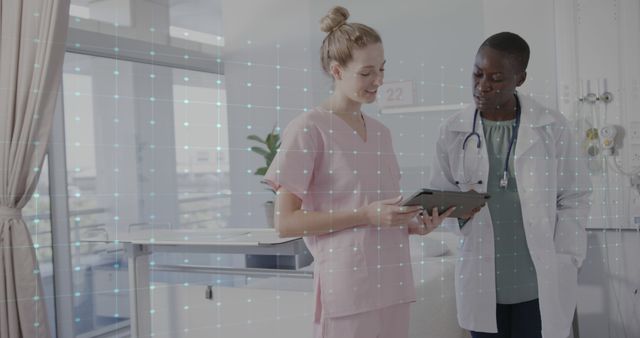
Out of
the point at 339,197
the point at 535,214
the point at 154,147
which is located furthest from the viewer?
the point at 154,147

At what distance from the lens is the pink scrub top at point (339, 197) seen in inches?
40.7

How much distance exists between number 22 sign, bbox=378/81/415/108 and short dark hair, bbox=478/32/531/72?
255 mm

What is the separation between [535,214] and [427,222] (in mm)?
375

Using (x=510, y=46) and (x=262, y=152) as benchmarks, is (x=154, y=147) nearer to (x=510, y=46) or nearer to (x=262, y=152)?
(x=262, y=152)

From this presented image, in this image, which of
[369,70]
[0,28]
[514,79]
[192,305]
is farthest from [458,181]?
[0,28]

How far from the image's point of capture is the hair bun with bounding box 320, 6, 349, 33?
1.06 meters

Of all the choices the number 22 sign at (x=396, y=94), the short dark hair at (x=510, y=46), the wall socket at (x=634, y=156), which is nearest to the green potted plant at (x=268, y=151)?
the number 22 sign at (x=396, y=94)

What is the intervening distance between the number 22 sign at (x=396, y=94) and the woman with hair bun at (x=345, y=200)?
0.52m

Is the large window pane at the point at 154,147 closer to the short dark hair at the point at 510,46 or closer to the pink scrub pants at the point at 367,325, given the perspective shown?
the pink scrub pants at the point at 367,325

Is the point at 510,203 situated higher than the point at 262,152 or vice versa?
the point at 262,152

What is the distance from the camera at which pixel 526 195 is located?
4.46 feet

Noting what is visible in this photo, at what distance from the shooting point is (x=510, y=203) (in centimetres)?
137

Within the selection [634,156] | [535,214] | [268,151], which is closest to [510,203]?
[535,214]

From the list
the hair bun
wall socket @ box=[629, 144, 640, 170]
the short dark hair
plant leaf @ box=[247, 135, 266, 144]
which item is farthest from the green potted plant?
wall socket @ box=[629, 144, 640, 170]
